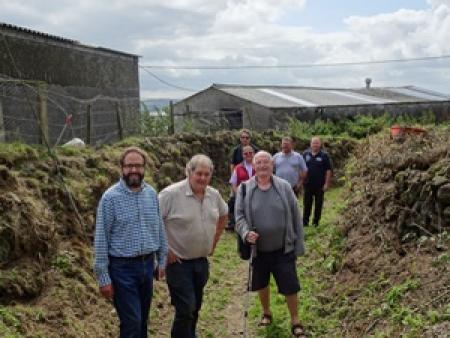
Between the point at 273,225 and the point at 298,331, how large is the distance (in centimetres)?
119

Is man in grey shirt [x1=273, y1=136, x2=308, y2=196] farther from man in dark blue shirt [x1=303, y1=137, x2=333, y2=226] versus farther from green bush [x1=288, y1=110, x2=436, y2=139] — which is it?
green bush [x1=288, y1=110, x2=436, y2=139]

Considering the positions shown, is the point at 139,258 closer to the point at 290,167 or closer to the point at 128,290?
the point at 128,290

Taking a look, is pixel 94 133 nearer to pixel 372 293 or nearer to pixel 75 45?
pixel 75 45

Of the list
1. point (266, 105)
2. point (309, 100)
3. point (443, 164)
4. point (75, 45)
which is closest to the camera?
point (443, 164)

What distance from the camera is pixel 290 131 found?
70.4 feet

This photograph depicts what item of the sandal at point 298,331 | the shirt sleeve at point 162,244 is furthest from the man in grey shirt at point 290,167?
the shirt sleeve at point 162,244

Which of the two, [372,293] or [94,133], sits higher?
[94,133]

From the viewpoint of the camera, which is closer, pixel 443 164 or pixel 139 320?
pixel 139 320

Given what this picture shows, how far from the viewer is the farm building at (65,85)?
12.5 metres

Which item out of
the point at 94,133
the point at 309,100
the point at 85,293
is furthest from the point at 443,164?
the point at 309,100

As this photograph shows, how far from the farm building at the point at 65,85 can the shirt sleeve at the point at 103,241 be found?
5.79m

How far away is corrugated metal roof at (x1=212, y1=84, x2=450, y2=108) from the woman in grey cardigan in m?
20.2

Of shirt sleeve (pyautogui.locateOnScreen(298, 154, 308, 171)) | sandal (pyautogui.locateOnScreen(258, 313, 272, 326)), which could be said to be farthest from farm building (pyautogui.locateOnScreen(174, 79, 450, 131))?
sandal (pyautogui.locateOnScreen(258, 313, 272, 326))

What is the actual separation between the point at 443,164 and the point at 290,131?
1478 centimetres
